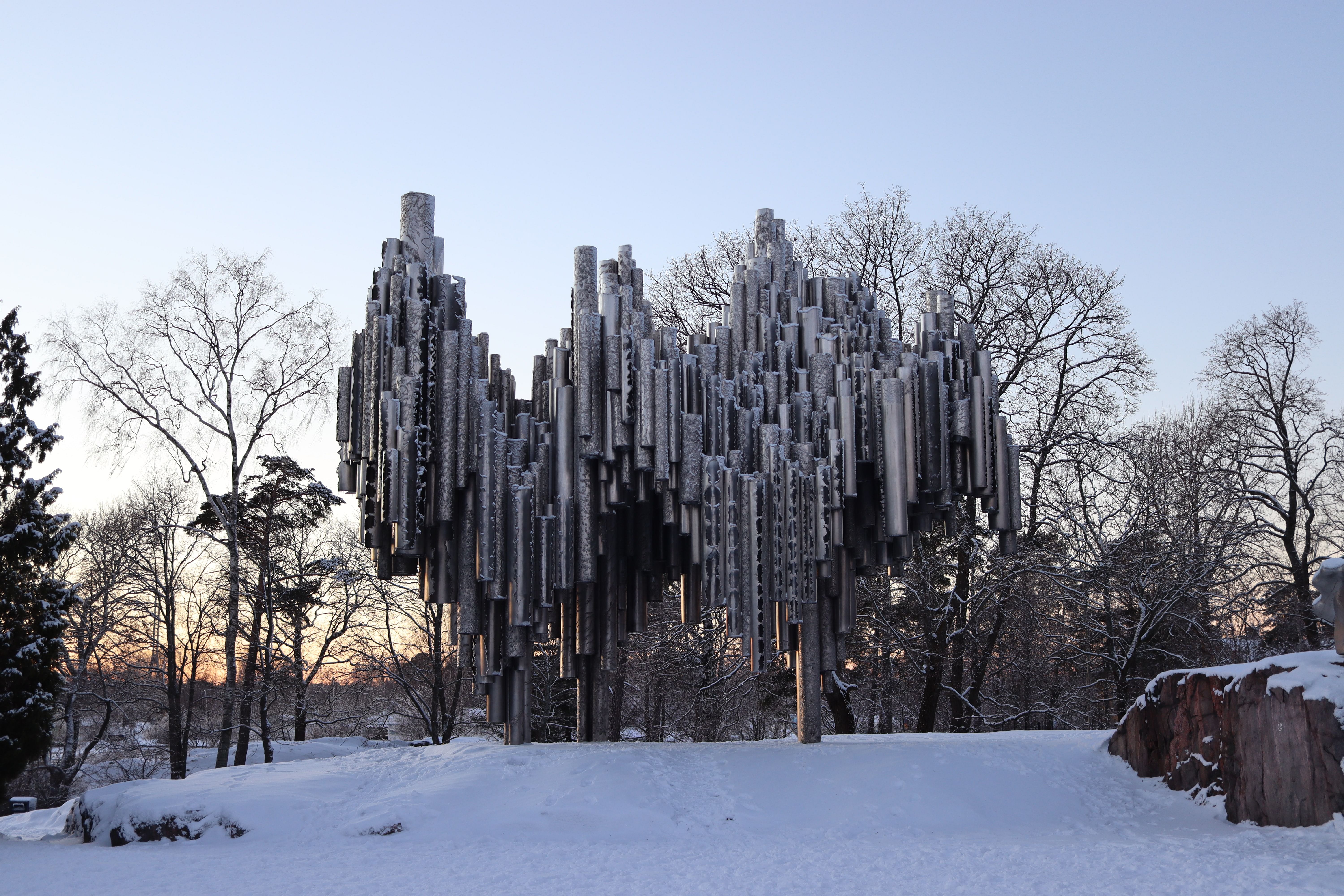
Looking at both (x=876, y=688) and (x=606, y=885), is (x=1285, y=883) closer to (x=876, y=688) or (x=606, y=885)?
(x=606, y=885)

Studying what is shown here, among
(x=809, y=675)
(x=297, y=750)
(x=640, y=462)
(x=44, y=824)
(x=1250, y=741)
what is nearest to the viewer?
(x=1250, y=741)

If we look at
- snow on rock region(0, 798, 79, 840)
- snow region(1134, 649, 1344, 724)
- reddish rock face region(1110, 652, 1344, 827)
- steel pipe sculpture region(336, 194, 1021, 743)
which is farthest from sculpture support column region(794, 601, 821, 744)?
snow on rock region(0, 798, 79, 840)

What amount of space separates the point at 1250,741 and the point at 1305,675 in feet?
2.37

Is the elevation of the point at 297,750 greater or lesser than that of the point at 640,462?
lesser

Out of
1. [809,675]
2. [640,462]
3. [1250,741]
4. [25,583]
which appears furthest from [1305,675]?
[25,583]

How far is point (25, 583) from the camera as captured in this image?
39.9 ft

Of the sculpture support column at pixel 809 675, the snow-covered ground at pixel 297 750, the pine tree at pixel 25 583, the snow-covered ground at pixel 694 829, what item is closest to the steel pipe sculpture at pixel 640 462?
the sculpture support column at pixel 809 675

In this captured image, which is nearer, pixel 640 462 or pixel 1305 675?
pixel 1305 675

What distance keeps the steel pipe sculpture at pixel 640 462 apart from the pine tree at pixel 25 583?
142 inches

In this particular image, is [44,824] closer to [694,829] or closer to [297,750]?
[694,829]

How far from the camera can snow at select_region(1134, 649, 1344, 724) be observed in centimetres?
832

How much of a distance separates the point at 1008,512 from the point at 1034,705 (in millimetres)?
7637

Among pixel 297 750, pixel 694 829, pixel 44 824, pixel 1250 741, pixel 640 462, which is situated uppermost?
pixel 640 462

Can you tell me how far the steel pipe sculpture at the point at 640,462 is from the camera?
472 inches
